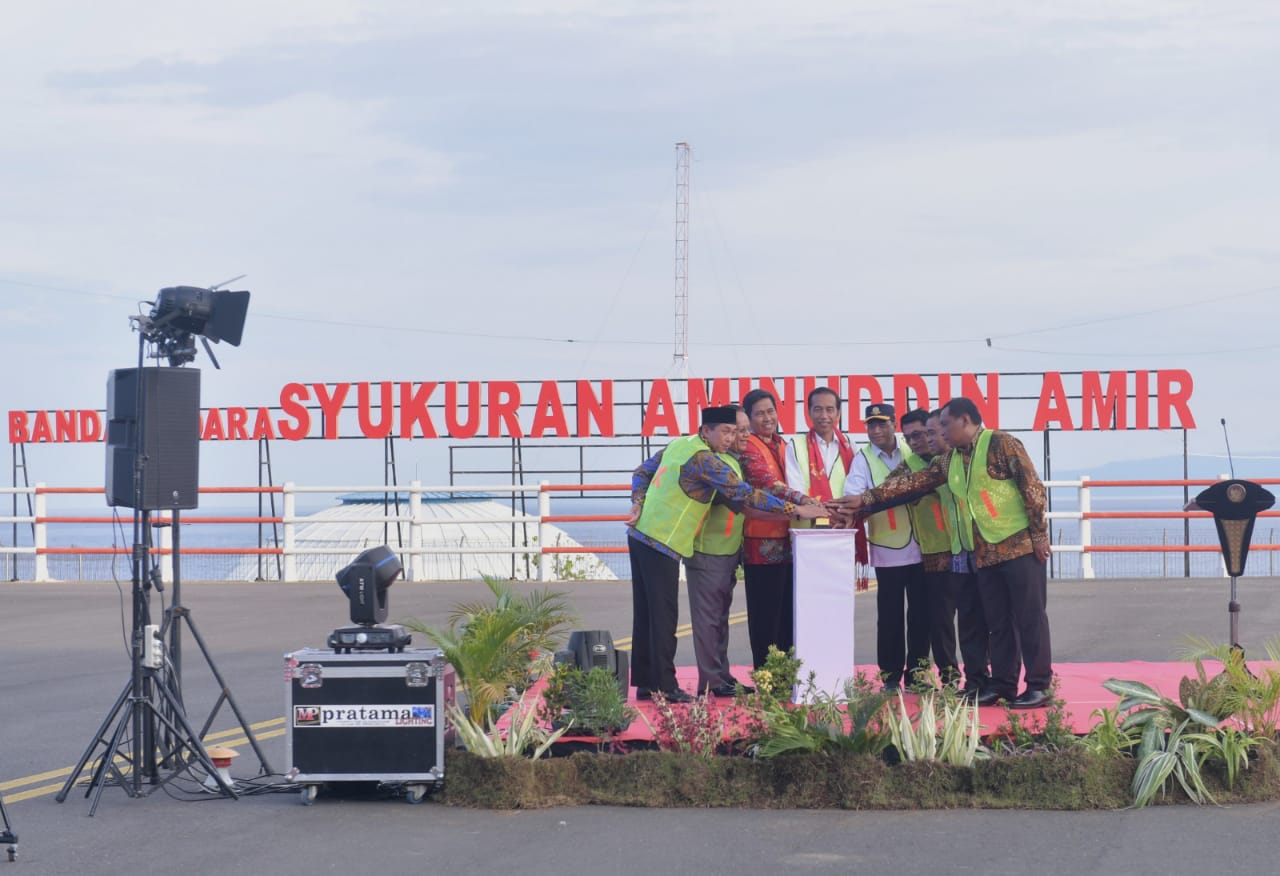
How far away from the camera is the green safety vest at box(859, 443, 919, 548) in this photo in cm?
915

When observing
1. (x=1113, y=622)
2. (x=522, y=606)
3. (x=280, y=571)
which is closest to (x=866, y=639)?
(x=1113, y=622)

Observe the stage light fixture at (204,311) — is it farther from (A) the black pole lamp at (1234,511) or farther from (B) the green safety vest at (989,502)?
(A) the black pole lamp at (1234,511)

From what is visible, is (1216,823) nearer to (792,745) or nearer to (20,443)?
(792,745)

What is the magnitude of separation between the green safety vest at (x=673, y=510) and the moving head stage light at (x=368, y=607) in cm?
177

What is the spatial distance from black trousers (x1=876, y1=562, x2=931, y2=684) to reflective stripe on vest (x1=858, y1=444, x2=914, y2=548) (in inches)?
6.4

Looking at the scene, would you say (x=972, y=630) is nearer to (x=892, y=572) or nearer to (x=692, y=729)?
(x=892, y=572)

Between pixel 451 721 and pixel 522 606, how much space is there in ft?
3.87

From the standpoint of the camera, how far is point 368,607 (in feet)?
24.4

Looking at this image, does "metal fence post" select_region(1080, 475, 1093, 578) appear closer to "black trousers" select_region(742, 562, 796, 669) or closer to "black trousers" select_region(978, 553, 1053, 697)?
"black trousers" select_region(742, 562, 796, 669)

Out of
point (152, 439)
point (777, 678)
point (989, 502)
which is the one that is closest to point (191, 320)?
point (152, 439)

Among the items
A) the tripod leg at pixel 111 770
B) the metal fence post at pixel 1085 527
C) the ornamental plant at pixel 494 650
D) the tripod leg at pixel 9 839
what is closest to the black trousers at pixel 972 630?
the ornamental plant at pixel 494 650

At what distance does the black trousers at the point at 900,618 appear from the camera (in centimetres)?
922

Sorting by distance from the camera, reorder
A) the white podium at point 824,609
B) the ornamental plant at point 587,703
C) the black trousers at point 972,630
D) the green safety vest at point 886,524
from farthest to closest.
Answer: the green safety vest at point 886,524 → the black trousers at point 972,630 → the white podium at point 824,609 → the ornamental plant at point 587,703

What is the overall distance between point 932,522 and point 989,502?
1.88ft
